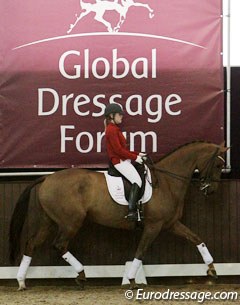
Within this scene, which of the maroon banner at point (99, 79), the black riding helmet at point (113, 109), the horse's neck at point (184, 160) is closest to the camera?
the black riding helmet at point (113, 109)

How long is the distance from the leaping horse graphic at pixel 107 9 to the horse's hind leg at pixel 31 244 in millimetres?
2095

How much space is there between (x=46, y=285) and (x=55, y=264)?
253 millimetres

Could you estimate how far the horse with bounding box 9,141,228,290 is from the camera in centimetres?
561

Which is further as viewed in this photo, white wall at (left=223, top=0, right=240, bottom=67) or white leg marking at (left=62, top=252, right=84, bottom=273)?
white wall at (left=223, top=0, right=240, bottom=67)

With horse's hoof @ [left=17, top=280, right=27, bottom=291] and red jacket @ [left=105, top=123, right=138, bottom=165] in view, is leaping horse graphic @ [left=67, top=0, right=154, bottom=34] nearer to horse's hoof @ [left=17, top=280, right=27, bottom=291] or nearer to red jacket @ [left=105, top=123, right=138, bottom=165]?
red jacket @ [left=105, top=123, right=138, bottom=165]

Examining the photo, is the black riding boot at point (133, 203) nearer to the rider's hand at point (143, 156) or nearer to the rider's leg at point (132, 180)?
the rider's leg at point (132, 180)

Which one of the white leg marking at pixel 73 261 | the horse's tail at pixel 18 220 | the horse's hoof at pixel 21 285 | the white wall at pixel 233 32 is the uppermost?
the white wall at pixel 233 32

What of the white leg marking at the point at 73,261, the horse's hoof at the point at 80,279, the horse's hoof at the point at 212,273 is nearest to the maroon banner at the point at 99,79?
the white leg marking at the point at 73,261

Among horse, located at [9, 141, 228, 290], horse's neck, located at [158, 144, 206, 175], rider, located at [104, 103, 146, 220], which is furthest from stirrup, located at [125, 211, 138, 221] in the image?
horse's neck, located at [158, 144, 206, 175]

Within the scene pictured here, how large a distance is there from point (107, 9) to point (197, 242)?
8.76 feet

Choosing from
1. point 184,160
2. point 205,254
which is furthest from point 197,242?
point 184,160

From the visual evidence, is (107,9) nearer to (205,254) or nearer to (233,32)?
(233,32)

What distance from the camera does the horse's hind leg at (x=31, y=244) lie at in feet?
18.8

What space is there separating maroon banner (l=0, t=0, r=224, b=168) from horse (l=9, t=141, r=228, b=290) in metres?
0.39
